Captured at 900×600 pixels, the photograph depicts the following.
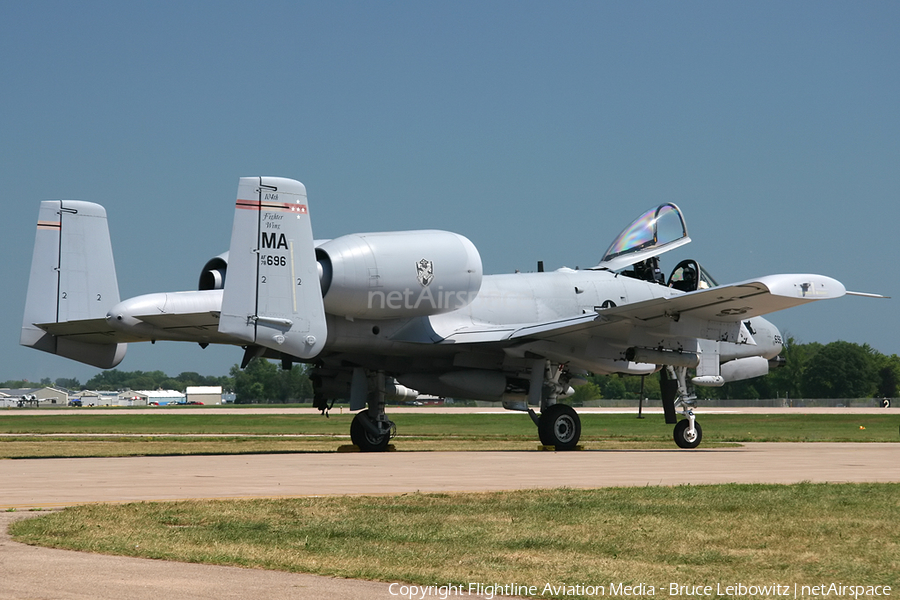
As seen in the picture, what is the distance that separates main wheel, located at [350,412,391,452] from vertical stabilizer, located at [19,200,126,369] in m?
5.20

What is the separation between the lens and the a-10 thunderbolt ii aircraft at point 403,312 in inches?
730

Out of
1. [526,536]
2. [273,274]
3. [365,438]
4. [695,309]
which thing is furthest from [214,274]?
[526,536]

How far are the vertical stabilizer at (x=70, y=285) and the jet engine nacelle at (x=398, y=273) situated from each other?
5.27 metres

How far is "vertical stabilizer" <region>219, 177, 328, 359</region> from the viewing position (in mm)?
18219

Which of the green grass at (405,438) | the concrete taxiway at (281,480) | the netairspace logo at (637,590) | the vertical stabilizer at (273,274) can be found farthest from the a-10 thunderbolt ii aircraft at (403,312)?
the netairspace logo at (637,590)

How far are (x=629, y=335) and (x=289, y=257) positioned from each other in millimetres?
7467

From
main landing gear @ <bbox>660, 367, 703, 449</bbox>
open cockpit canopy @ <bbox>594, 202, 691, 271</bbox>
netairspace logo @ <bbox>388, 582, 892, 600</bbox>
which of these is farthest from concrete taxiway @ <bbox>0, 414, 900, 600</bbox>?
open cockpit canopy @ <bbox>594, 202, 691, 271</bbox>

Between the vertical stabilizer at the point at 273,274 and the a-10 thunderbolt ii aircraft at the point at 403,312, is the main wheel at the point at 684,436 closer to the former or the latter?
the a-10 thunderbolt ii aircraft at the point at 403,312

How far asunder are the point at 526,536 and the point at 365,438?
14.9 m

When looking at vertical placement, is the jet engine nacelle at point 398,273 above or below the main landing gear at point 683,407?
above

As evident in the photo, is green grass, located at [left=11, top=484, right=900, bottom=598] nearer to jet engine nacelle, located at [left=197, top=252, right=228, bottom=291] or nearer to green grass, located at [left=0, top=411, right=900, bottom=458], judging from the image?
jet engine nacelle, located at [left=197, top=252, right=228, bottom=291]

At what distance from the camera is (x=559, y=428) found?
22.9 m

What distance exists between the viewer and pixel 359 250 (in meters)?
20.0

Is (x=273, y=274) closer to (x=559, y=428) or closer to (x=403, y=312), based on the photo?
(x=403, y=312)
